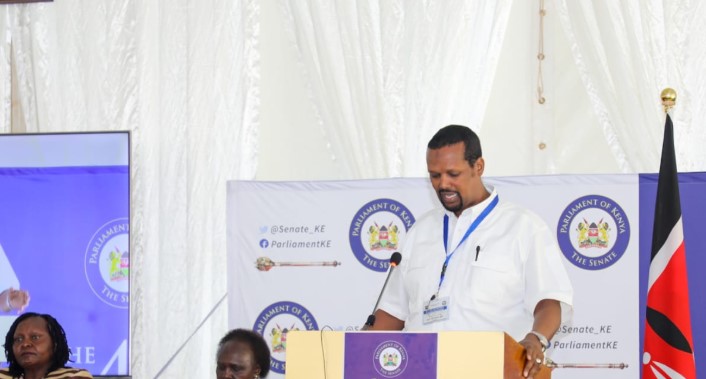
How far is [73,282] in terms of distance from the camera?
5586 mm

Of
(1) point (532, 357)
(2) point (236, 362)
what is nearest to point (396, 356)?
(1) point (532, 357)

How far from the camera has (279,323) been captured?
525 centimetres

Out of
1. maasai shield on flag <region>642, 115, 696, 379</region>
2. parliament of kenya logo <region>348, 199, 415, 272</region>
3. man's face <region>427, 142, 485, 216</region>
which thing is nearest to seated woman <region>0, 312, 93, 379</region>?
parliament of kenya logo <region>348, 199, 415, 272</region>

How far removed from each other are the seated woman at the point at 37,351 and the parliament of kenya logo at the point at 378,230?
4.57ft

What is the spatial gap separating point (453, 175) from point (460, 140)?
0.13 m

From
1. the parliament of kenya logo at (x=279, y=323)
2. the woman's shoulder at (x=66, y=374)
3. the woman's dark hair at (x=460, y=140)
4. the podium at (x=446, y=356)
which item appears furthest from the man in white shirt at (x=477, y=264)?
the woman's shoulder at (x=66, y=374)

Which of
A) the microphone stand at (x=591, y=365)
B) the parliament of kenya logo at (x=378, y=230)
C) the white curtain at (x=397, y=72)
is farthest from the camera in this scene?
the white curtain at (x=397, y=72)

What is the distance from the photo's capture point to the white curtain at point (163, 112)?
582 cm

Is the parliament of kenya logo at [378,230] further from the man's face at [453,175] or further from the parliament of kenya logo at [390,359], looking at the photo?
the parliament of kenya logo at [390,359]

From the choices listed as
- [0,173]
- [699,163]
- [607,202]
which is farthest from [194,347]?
[699,163]

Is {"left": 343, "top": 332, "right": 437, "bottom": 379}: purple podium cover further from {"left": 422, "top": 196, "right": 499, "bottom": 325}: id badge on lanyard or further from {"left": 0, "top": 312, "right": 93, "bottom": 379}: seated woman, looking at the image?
{"left": 0, "top": 312, "right": 93, "bottom": 379}: seated woman

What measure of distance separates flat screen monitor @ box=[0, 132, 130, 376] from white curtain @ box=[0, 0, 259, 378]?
12.6 inches

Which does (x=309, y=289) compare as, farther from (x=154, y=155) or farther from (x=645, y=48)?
(x=645, y=48)

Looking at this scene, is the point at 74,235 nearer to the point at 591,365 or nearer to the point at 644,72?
the point at 591,365
